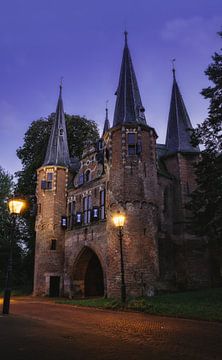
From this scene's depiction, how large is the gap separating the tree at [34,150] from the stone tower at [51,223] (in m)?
4.25

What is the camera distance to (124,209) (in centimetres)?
2419

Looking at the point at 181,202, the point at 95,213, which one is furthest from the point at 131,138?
the point at 95,213

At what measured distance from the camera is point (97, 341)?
24.6ft

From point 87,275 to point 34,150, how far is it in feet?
56.5

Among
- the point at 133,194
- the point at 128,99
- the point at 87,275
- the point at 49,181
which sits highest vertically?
the point at 128,99

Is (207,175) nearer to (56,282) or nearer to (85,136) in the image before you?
(56,282)

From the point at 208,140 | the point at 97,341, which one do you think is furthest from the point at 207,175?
the point at 97,341

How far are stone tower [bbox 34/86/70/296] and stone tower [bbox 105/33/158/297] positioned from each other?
853cm

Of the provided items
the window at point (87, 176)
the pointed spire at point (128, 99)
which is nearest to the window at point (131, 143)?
the pointed spire at point (128, 99)

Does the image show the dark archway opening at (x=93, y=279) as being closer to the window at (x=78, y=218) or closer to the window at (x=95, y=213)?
the window at (x=78, y=218)

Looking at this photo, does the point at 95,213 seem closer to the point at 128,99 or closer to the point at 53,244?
the point at 53,244

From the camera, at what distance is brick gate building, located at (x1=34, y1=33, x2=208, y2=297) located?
936 inches

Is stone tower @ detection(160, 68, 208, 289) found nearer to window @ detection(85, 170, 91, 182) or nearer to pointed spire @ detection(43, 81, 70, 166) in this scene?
window @ detection(85, 170, 91, 182)

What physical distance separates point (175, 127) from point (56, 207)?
46.6ft
